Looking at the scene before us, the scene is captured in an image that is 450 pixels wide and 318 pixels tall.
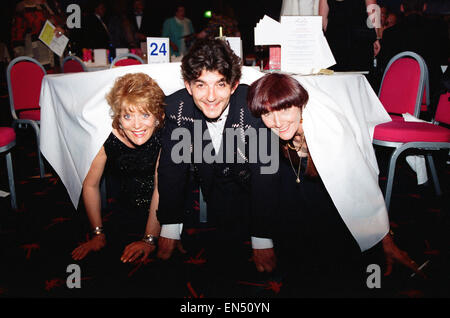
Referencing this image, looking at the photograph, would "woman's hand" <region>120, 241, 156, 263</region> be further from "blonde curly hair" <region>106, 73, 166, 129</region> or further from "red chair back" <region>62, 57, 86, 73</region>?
"red chair back" <region>62, 57, 86, 73</region>

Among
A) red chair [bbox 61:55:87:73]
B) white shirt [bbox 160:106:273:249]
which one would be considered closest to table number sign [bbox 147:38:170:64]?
white shirt [bbox 160:106:273:249]

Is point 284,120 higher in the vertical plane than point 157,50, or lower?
lower

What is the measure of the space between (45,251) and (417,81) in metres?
2.52

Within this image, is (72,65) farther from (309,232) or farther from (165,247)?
(309,232)

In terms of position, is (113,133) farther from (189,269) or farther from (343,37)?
(343,37)

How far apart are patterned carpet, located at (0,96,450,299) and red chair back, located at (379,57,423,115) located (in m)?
0.69

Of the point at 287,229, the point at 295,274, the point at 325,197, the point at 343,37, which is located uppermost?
the point at 343,37

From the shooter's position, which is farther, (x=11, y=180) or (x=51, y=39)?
(x=51, y=39)

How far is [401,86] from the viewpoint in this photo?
2.43 metres

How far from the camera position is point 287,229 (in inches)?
75.9

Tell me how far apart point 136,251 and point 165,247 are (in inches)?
A: 6.1

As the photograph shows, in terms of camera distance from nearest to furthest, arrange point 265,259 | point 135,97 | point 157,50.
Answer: point 135,97, point 265,259, point 157,50

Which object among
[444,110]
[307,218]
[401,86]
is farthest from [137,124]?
[444,110]

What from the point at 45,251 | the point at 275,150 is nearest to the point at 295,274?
the point at 275,150
